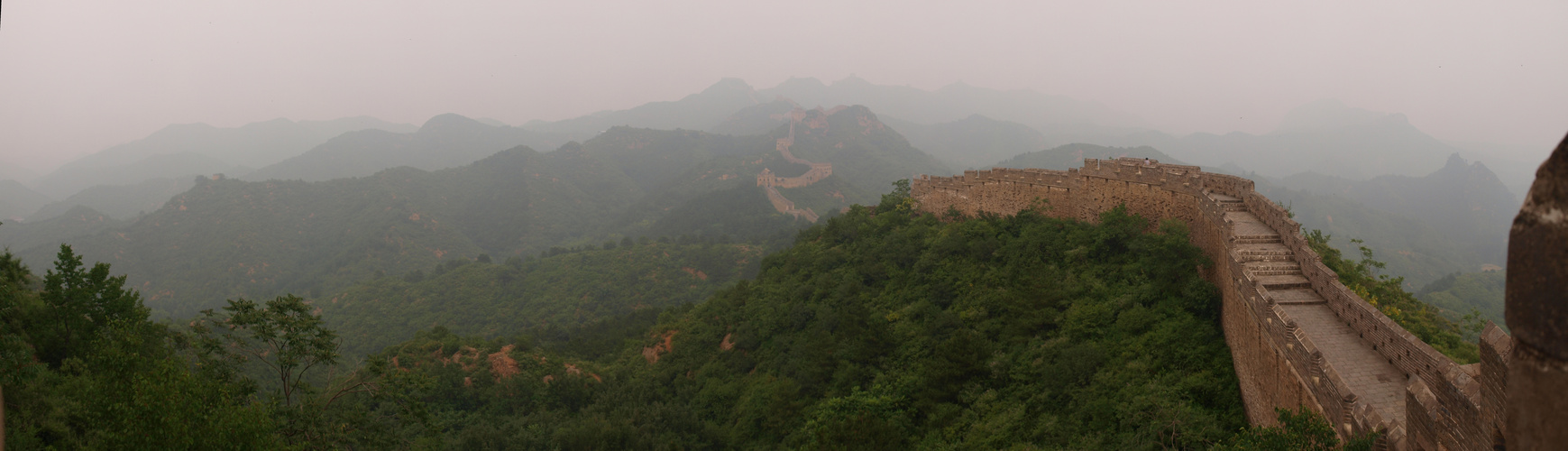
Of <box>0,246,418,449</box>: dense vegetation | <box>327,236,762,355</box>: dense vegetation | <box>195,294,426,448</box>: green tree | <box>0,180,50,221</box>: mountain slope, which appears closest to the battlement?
<box>0,246,418,449</box>: dense vegetation

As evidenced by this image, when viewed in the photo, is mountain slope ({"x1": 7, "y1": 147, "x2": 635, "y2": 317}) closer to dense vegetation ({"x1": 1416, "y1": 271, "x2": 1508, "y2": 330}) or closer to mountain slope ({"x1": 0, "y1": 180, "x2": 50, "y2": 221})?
mountain slope ({"x1": 0, "y1": 180, "x2": 50, "y2": 221})

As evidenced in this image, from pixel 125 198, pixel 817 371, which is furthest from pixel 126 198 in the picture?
pixel 817 371

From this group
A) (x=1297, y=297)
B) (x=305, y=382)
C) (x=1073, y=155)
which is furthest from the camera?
(x=1073, y=155)

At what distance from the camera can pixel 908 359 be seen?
61.0 feet

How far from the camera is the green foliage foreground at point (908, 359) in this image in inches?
477

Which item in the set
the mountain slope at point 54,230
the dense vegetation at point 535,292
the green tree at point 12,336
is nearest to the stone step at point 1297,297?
the green tree at point 12,336

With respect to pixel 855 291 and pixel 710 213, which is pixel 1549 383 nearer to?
pixel 855 291

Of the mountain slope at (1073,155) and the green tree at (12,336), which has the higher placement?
the green tree at (12,336)

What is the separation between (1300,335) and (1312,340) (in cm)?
171

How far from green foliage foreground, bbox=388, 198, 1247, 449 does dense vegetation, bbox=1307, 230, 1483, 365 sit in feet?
8.11

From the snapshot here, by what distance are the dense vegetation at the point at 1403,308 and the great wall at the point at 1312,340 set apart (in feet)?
4.00

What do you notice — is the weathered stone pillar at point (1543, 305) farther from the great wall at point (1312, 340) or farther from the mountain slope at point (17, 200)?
the mountain slope at point (17, 200)

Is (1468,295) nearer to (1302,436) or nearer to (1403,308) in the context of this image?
(1403,308)

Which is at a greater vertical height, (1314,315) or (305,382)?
(1314,315)
